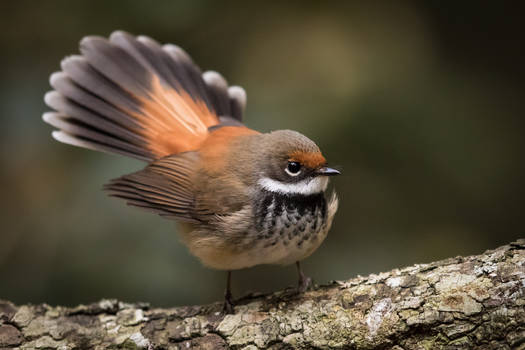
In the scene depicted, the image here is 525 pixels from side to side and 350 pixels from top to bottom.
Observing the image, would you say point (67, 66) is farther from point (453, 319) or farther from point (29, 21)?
point (453, 319)

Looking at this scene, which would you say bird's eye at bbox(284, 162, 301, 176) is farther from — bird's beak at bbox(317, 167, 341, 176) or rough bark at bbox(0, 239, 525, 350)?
rough bark at bbox(0, 239, 525, 350)

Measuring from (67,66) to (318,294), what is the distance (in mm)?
2427

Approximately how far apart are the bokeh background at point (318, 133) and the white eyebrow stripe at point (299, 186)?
923mm

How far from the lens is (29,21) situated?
4777 millimetres

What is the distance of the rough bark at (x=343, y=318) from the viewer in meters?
2.63

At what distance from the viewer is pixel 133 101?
13.6 ft

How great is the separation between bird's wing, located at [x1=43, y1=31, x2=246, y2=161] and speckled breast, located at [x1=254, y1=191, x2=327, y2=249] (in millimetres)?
866

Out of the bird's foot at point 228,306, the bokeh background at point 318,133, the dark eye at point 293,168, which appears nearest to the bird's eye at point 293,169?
the dark eye at point 293,168

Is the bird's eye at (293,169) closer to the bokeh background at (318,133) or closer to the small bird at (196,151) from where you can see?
the small bird at (196,151)

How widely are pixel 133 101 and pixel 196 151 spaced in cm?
71

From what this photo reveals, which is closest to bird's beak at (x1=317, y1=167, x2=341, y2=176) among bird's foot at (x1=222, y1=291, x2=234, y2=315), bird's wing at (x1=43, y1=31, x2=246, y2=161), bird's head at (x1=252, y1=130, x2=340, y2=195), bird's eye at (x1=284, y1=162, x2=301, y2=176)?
bird's head at (x1=252, y1=130, x2=340, y2=195)

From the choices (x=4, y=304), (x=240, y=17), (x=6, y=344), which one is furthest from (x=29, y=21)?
(x=6, y=344)

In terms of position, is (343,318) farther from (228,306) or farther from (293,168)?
(293,168)

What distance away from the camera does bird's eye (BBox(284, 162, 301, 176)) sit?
131 inches
